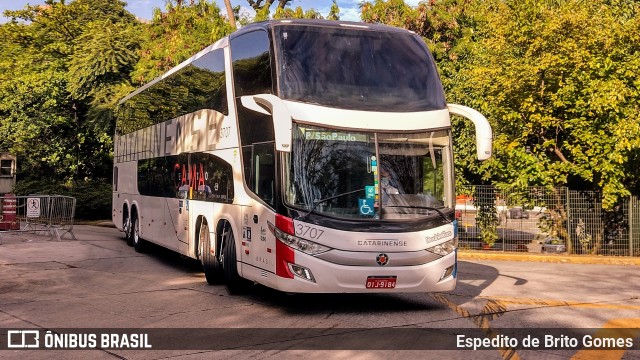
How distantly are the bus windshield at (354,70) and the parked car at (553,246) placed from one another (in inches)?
548

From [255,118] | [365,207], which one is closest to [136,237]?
[255,118]

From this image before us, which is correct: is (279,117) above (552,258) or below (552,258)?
above

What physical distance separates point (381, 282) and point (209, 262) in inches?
167

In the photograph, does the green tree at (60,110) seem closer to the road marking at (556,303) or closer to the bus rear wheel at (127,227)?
the bus rear wheel at (127,227)

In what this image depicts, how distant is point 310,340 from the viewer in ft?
27.9

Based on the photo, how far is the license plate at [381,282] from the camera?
9.92 meters

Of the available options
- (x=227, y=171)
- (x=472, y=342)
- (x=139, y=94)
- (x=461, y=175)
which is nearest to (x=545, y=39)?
(x=461, y=175)

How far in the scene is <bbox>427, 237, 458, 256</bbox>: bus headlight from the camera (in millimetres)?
10352

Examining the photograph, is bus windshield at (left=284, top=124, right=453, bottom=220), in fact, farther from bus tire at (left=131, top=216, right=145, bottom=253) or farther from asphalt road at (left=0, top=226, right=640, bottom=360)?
bus tire at (left=131, top=216, right=145, bottom=253)

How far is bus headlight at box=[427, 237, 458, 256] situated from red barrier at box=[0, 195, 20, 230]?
1691 centimetres

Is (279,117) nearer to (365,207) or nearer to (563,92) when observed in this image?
(365,207)

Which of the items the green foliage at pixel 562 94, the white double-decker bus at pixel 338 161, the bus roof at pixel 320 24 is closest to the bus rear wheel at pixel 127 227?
the white double-decker bus at pixel 338 161

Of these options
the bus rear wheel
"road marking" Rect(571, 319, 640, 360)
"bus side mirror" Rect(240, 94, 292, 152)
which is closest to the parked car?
the bus rear wheel

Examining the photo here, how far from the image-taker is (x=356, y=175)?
10.1 meters
